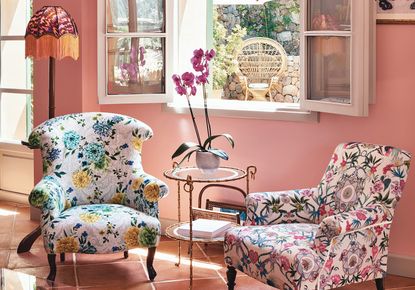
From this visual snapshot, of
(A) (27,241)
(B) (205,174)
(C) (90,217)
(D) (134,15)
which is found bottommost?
(A) (27,241)

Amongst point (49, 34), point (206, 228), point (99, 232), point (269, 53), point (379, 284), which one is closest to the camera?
point (379, 284)

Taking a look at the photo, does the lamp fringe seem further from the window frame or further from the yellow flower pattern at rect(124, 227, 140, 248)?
the window frame

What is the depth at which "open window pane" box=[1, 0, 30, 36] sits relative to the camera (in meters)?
7.21

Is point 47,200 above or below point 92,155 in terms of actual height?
below

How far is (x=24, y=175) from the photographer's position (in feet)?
23.9

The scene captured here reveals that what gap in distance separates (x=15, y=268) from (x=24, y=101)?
224cm

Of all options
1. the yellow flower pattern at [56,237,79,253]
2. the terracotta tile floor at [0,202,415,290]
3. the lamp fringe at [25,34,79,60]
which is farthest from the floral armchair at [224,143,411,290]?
the lamp fringe at [25,34,79,60]

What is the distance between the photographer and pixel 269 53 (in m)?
6.44

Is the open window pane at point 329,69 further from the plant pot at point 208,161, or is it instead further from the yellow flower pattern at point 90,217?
the yellow flower pattern at point 90,217

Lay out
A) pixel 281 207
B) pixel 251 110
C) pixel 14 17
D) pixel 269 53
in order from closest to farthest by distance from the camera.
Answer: pixel 281 207 < pixel 251 110 < pixel 269 53 < pixel 14 17

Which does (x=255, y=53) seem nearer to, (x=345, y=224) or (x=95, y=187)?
(x=95, y=187)

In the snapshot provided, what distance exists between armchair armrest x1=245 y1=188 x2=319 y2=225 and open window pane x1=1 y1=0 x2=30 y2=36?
10.9 feet

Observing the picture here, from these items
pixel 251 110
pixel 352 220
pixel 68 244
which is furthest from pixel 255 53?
pixel 352 220

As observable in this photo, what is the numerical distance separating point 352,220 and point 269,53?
2427mm
